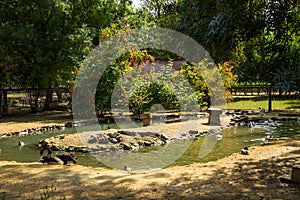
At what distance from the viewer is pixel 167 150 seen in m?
10.8

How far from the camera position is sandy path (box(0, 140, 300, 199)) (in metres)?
5.62

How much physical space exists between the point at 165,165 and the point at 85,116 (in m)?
9.46

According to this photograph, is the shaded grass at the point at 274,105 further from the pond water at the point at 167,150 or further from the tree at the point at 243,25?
the tree at the point at 243,25

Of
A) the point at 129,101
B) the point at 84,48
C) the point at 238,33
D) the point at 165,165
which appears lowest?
the point at 165,165

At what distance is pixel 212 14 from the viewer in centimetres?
557

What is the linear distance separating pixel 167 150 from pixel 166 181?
4271mm

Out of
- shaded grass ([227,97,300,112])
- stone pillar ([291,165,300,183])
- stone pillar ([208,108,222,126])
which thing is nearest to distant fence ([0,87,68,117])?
stone pillar ([208,108,222,126])

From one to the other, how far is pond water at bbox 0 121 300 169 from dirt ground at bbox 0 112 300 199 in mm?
1364

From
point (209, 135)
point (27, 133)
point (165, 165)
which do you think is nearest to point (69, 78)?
point (27, 133)

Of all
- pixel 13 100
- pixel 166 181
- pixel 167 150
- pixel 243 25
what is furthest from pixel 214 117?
pixel 13 100

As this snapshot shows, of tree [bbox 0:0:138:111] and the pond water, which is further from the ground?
tree [bbox 0:0:138:111]

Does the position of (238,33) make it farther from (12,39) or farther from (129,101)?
(12,39)

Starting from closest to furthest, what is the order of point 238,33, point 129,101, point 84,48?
point 238,33, point 129,101, point 84,48

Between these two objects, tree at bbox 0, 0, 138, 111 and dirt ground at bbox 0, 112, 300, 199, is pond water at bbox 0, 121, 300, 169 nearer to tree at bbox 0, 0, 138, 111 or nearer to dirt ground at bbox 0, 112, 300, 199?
dirt ground at bbox 0, 112, 300, 199
